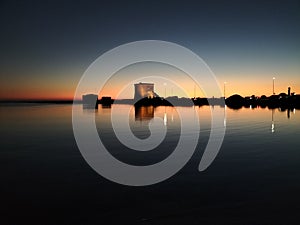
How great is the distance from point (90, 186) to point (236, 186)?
16.7 feet

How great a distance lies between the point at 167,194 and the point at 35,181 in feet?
16.9

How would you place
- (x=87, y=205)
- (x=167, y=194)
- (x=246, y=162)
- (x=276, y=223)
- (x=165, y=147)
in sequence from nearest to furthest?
(x=276, y=223) → (x=87, y=205) → (x=167, y=194) → (x=246, y=162) → (x=165, y=147)

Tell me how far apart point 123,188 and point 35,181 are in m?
3.51

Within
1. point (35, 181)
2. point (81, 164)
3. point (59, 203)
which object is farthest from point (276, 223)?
point (81, 164)

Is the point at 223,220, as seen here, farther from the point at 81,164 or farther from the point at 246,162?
the point at 81,164

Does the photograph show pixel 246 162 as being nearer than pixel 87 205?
No

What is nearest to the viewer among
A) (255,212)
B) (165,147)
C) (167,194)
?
(255,212)

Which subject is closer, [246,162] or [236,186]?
[236,186]

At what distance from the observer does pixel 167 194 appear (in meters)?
9.20

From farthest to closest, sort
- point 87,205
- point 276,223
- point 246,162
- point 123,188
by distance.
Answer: point 246,162 → point 123,188 → point 87,205 → point 276,223

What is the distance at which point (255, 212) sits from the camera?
750 cm

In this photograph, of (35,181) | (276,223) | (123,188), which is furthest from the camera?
(35,181)

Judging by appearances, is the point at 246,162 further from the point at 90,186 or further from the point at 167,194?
the point at 90,186

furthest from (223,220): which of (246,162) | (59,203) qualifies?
(246,162)
